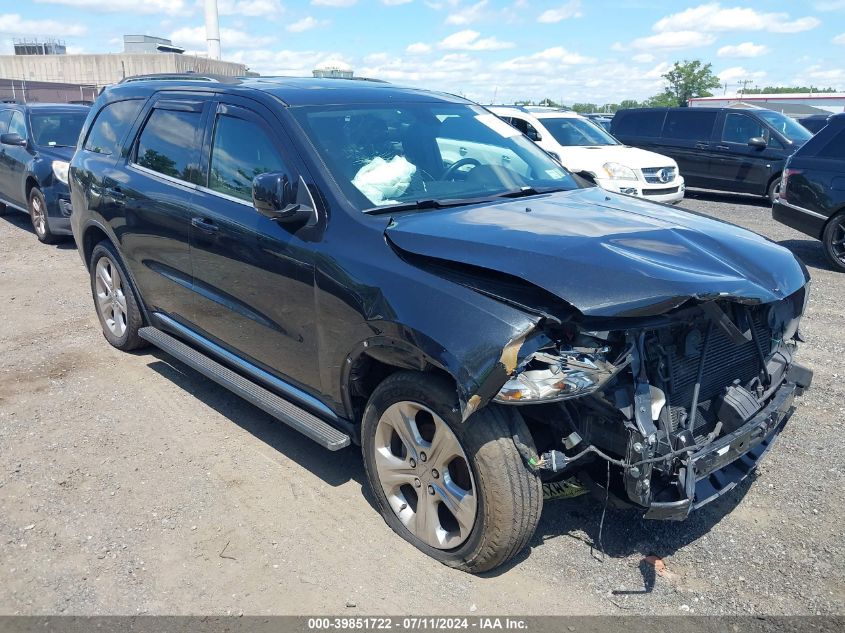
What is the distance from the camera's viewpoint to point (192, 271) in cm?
439

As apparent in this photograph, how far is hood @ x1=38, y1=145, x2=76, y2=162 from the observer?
32.4 ft

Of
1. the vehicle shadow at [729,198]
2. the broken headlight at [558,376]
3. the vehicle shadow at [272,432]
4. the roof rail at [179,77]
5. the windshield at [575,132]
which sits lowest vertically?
the vehicle shadow at [272,432]

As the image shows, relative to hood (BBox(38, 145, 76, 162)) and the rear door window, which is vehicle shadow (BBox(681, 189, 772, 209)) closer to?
the rear door window

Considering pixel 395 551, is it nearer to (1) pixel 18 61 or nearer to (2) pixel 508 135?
(2) pixel 508 135

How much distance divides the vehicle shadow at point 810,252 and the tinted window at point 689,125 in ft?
16.6

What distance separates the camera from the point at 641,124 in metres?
16.2

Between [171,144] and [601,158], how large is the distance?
8.83 meters

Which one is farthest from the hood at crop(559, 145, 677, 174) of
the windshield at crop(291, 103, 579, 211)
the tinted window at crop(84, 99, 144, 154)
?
the tinted window at crop(84, 99, 144, 154)

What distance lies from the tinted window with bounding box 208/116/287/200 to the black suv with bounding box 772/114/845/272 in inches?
300

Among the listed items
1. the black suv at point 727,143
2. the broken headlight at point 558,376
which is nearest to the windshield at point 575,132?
the black suv at point 727,143

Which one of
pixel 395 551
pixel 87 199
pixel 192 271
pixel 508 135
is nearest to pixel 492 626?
pixel 395 551

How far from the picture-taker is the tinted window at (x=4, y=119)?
11.1 metres

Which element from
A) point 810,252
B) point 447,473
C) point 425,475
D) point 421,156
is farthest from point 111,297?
point 810,252

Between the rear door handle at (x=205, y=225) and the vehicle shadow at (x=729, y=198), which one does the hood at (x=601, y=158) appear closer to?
the vehicle shadow at (x=729, y=198)
